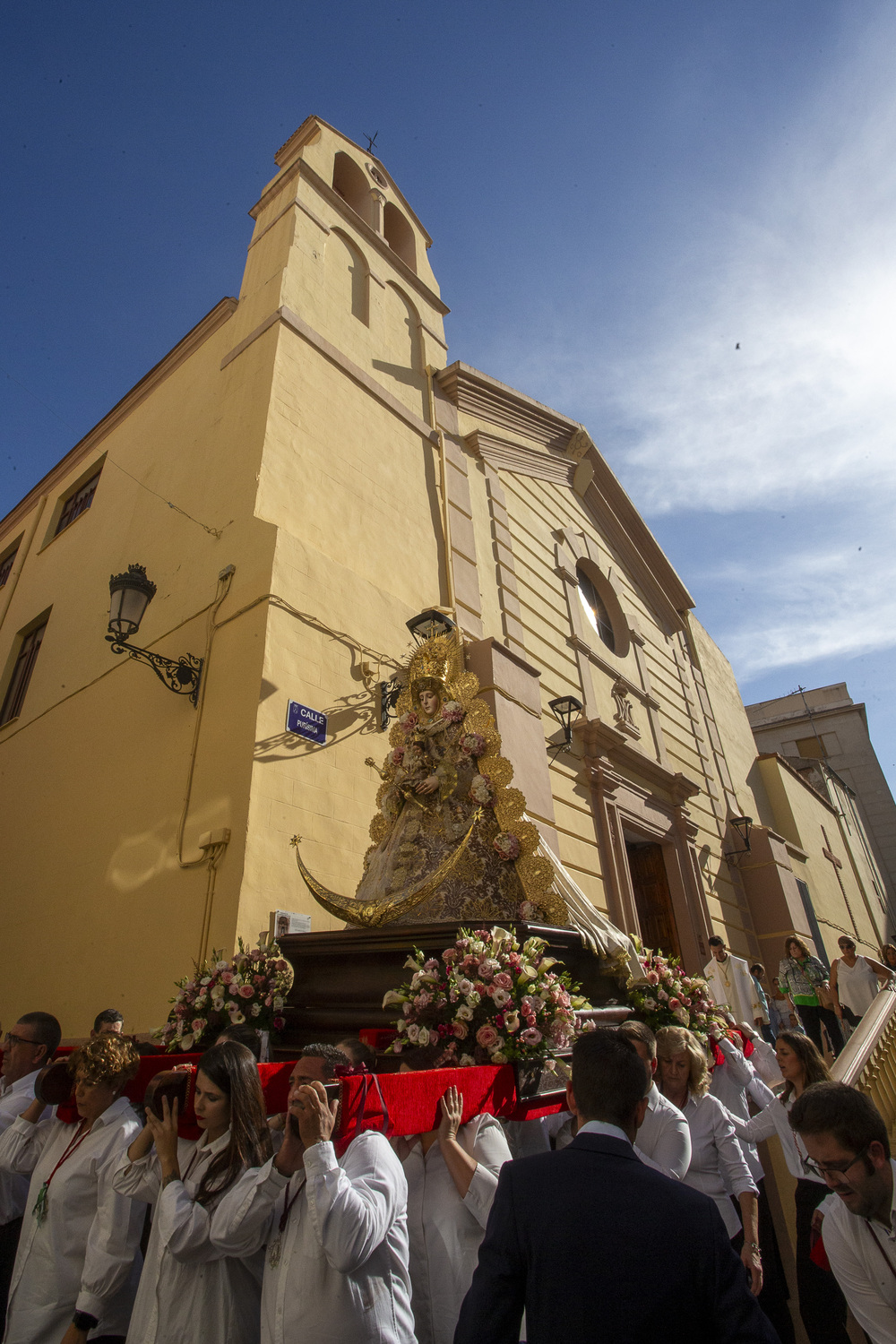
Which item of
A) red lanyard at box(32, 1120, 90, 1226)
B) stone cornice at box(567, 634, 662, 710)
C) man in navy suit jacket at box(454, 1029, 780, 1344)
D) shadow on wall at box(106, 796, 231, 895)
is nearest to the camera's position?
man in navy suit jacket at box(454, 1029, 780, 1344)

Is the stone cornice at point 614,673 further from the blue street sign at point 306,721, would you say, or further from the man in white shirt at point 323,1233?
the man in white shirt at point 323,1233

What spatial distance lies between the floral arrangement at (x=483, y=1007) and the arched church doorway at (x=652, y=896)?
24.6ft

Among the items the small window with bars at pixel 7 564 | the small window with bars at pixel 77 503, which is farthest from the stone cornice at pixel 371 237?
the small window with bars at pixel 7 564

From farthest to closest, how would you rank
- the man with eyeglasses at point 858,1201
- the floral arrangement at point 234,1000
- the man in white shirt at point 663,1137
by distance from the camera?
the floral arrangement at point 234,1000 < the man in white shirt at point 663,1137 < the man with eyeglasses at point 858,1201

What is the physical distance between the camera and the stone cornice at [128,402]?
9.31 m

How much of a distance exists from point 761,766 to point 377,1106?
16496mm

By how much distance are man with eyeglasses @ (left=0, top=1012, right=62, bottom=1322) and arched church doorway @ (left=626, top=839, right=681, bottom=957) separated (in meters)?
8.11

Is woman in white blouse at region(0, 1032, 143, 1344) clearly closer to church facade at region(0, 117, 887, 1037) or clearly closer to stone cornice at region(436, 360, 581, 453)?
church facade at region(0, 117, 887, 1037)

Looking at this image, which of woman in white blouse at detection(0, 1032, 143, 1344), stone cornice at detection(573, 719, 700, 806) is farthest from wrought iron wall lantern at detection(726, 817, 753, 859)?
woman in white blouse at detection(0, 1032, 143, 1344)

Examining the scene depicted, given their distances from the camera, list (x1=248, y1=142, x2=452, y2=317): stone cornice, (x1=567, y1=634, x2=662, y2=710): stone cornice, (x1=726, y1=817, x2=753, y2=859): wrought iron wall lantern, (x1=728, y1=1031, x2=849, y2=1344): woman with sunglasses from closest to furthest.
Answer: (x1=728, y1=1031, x2=849, y2=1344): woman with sunglasses, (x1=248, y1=142, x2=452, y2=317): stone cornice, (x1=567, y1=634, x2=662, y2=710): stone cornice, (x1=726, y1=817, x2=753, y2=859): wrought iron wall lantern

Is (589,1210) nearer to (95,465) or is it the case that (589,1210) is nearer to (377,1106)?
(377,1106)

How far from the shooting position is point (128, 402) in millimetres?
10711

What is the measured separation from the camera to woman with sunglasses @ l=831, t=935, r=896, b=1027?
20.4 feet

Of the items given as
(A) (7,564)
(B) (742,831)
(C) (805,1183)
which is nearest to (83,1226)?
(C) (805,1183)
